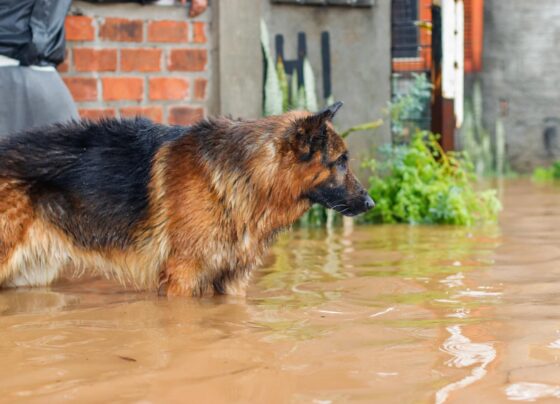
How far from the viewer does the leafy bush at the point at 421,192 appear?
736cm

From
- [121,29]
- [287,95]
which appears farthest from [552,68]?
[121,29]

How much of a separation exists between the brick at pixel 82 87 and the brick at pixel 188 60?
1.88ft

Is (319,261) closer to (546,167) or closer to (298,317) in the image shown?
(298,317)

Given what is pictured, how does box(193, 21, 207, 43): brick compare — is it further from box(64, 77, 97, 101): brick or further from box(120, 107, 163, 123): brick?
box(64, 77, 97, 101): brick

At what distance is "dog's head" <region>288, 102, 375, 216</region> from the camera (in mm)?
4516

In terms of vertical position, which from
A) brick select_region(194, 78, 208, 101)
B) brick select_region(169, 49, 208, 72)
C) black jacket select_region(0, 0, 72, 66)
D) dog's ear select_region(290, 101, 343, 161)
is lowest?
dog's ear select_region(290, 101, 343, 161)

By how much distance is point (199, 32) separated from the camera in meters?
6.66

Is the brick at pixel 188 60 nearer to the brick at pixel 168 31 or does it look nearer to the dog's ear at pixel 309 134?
the brick at pixel 168 31

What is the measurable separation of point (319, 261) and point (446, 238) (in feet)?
4.27

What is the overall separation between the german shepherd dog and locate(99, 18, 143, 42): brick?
5.21 ft

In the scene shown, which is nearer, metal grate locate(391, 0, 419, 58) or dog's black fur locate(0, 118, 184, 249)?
dog's black fur locate(0, 118, 184, 249)

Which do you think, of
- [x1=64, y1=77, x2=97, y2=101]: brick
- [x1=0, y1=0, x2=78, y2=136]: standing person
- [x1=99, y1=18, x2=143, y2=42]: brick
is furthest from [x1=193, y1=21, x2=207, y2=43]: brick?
[x1=0, y1=0, x2=78, y2=136]: standing person

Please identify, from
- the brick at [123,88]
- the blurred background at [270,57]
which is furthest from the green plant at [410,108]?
the brick at [123,88]

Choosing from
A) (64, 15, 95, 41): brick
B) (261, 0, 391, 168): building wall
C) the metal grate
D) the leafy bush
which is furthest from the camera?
the metal grate
